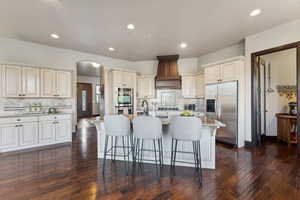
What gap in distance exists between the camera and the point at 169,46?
4910 millimetres

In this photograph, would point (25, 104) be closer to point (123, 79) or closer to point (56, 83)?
point (56, 83)

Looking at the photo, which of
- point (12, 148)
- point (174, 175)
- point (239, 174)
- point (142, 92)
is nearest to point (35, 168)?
point (12, 148)

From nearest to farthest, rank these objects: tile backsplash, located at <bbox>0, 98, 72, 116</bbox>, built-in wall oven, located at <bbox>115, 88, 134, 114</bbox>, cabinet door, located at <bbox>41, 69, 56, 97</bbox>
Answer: tile backsplash, located at <bbox>0, 98, 72, 116</bbox> < cabinet door, located at <bbox>41, 69, 56, 97</bbox> < built-in wall oven, located at <bbox>115, 88, 134, 114</bbox>

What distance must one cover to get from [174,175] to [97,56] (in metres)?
5.10

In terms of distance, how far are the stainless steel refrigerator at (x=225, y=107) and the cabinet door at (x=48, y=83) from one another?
473 cm

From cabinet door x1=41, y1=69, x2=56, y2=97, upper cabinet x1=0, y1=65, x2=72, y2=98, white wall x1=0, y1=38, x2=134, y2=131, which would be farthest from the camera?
cabinet door x1=41, y1=69, x2=56, y2=97

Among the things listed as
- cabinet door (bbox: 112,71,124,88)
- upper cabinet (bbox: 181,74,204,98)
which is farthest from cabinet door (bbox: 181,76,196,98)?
cabinet door (bbox: 112,71,124,88)

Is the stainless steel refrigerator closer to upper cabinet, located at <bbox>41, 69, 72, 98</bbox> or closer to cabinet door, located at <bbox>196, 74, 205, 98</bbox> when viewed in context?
cabinet door, located at <bbox>196, 74, 205, 98</bbox>

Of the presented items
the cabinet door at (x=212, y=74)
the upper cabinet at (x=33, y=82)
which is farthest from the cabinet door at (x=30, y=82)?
the cabinet door at (x=212, y=74)

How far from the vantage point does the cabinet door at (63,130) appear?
424 centimetres

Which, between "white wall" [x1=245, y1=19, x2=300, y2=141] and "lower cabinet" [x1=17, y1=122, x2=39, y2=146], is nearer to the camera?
"white wall" [x1=245, y1=19, x2=300, y2=141]

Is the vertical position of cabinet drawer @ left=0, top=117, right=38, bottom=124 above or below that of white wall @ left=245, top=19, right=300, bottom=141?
below

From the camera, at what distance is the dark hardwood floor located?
2015 millimetres

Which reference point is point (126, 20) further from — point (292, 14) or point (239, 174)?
point (239, 174)
